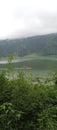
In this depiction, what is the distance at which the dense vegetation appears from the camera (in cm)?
356

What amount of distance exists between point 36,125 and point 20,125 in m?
0.24

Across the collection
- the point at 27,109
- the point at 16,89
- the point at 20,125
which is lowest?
the point at 20,125

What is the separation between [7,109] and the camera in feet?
11.9

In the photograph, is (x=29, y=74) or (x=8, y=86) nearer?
(x=8, y=86)

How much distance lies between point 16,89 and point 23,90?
0.35 ft

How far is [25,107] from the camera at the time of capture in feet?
12.0

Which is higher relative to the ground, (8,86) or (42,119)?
(8,86)

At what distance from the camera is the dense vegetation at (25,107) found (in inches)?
140

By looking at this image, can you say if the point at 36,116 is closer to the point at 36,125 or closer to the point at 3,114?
the point at 36,125

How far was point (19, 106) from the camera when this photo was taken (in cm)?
367

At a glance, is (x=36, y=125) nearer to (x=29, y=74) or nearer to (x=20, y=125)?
(x=20, y=125)

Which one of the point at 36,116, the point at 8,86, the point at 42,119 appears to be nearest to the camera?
the point at 42,119

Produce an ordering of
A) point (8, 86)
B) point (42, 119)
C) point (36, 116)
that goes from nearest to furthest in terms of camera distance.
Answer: point (42, 119), point (36, 116), point (8, 86)

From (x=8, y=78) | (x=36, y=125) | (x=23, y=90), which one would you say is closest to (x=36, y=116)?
(x=36, y=125)
